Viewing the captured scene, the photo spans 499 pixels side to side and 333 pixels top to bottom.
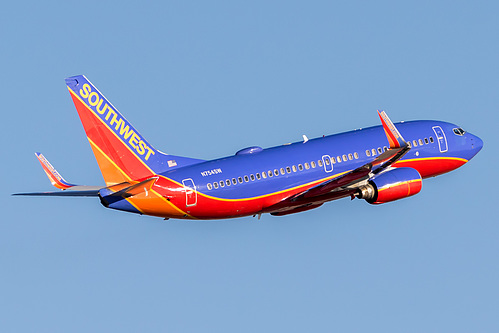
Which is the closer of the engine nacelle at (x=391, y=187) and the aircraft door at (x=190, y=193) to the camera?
the aircraft door at (x=190, y=193)

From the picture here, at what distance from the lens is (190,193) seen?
7319 centimetres

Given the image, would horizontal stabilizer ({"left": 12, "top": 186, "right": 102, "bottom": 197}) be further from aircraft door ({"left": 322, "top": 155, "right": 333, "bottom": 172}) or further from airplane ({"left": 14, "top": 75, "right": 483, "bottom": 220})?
aircraft door ({"left": 322, "top": 155, "right": 333, "bottom": 172})

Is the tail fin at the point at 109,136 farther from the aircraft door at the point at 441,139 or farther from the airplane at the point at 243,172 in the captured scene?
the aircraft door at the point at 441,139

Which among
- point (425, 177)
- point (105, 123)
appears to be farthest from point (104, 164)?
point (425, 177)

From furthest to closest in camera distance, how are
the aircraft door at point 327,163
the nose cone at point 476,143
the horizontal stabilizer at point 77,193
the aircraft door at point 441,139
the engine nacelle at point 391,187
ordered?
the nose cone at point 476,143 < the aircraft door at point 441,139 < the aircraft door at point 327,163 < the engine nacelle at point 391,187 < the horizontal stabilizer at point 77,193

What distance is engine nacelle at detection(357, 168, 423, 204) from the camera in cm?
7738

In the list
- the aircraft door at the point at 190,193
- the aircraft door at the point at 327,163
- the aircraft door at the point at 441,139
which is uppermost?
the aircraft door at the point at 441,139

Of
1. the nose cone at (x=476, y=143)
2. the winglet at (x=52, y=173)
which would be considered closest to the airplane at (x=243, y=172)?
the winglet at (x=52, y=173)

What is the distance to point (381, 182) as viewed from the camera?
254 feet

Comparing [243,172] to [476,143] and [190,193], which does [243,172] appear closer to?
[190,193]

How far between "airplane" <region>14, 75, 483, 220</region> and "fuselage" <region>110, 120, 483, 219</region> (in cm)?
6

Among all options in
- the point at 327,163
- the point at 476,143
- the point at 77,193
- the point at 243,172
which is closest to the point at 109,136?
the point at 77,193

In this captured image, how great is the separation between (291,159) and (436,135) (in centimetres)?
1253

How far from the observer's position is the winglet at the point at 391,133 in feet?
241
